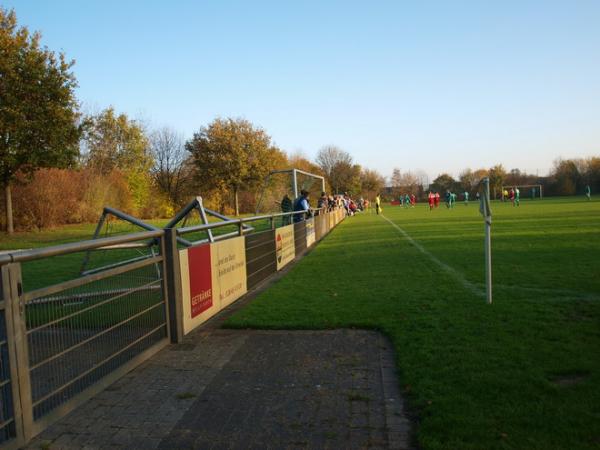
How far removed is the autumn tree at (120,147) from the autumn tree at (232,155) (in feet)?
24.8

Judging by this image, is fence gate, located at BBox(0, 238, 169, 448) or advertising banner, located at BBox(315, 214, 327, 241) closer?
fence gate, located at BBox(0, 238, 169, 448)

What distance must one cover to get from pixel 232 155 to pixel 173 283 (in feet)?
141

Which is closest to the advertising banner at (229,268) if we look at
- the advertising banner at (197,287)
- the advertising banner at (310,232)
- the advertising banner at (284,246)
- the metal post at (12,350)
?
the advertising banner at (197,287)

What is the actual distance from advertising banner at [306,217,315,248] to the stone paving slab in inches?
460

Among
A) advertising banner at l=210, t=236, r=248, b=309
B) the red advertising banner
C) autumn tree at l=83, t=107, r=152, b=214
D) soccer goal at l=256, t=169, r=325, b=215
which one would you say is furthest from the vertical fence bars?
autumn tree at l=83, t=107, r=152, b=214

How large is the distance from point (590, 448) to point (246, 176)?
46332 millimetres

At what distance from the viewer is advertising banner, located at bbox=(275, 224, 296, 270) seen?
38.8 feet

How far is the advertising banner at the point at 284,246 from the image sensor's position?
11812 mm

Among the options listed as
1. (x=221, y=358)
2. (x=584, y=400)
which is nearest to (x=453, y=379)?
(x=584, y=400)

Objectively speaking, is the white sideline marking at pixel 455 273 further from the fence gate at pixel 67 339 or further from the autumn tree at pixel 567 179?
the autumn tree at pixel 567 179

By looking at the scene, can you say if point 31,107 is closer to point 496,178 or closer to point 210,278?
point 210,278

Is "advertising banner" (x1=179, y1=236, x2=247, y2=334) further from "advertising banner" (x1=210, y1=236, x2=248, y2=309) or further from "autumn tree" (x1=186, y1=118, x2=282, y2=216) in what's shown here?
"autumn tree" (x1=186, y1=118, x2=282, y2=216)

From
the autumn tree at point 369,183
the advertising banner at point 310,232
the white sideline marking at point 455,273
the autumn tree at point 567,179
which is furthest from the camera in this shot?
the autumn tree at point 369,183

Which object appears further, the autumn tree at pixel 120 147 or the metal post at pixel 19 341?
the autumn tree at pixel 120 147
